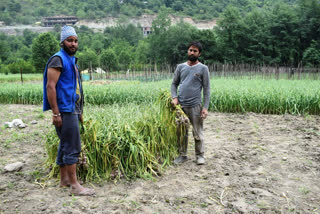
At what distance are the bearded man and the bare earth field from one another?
1.07 feet

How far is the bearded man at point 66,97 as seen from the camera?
2.80 m

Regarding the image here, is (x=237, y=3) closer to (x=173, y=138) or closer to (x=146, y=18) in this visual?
(x=146, y=18)

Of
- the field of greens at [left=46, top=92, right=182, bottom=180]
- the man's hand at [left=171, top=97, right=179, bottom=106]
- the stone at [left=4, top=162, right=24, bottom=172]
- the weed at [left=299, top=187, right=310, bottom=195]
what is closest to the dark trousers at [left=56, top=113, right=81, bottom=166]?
the field of greens at [left=46, top=92, right=182, bottom=180]

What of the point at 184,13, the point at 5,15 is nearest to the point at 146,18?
the point at 184,13

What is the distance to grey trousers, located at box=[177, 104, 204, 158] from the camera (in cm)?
395

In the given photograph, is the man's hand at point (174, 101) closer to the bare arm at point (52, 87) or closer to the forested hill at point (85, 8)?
the bare arm at point (52, 87)

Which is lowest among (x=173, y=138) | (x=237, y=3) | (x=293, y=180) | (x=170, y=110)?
(x=293, y=180)

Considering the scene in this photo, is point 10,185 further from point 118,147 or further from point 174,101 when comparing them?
point 174,101

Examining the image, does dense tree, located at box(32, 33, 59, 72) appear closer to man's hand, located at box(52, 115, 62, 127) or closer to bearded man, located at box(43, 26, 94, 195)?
bearded man, located at box(43, 26, 94, 195)

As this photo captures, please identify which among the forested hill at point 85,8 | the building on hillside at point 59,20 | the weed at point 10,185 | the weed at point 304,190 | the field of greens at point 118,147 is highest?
the forested hill at point 85,8

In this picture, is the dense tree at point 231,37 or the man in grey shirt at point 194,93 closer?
the man in grey shirt at point 194,93

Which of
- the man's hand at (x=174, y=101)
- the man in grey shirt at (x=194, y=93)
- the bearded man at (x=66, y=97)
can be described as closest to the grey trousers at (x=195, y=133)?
the man in grey shirt at (x=194, y=93)

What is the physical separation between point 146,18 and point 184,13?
59.0ft

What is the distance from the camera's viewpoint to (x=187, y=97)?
3930 mm
